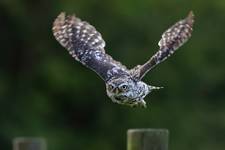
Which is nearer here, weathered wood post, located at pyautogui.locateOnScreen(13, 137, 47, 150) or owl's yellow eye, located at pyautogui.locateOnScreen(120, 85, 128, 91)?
owl's yellow eye, located at pyautogui.locateOnScreen(120, 85, 128, 91)

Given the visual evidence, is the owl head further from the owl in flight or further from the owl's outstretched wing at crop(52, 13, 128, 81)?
the owl's outstretched wing at crop(52, 13, 128, 81)

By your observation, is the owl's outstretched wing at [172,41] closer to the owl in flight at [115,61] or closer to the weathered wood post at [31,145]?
the owl in flight at [115,61]

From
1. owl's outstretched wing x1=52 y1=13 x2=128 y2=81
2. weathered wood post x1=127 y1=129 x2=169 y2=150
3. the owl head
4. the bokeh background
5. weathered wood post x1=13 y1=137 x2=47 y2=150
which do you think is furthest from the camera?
the bokeh background

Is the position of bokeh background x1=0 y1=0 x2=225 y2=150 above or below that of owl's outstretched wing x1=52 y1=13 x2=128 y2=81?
above

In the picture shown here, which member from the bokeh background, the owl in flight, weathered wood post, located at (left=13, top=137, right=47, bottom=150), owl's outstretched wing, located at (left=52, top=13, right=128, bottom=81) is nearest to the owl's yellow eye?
the owl in flight

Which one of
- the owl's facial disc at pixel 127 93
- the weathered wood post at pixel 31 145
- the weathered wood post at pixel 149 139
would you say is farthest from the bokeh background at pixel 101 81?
the weathered wood post at pixel 149 139

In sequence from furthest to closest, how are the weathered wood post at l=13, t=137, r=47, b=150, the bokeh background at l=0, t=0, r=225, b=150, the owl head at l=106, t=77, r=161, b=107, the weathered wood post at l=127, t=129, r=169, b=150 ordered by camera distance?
the bokeh background at l=0, t=0, r=225, b=150
the weathered wood post at l=13, t=137, r=47, b=150
the owl head at l=106, t=77, r=161, b=107
the weathered wood post at l=127, t=129, r=169, b=150

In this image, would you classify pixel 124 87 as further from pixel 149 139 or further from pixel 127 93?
pixel 149 139
